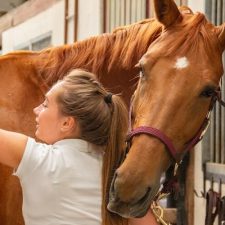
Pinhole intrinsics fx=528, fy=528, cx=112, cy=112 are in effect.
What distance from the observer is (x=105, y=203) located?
1423mm

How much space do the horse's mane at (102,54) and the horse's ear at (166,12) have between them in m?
0.12

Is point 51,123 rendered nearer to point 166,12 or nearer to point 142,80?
point 142,80

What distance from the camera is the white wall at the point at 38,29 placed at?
20.4ft

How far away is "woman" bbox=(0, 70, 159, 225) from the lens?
1.35 m

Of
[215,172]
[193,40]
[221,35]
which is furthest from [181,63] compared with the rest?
[215,172]

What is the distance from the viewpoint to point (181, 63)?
6.07ft

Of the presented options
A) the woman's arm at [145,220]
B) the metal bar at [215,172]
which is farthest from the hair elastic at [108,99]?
the metal bar at [215,172]

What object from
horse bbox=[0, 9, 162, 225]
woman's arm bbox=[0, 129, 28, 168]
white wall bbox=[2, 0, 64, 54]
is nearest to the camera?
woman's arm bbox=[0, 129, 28, 168]

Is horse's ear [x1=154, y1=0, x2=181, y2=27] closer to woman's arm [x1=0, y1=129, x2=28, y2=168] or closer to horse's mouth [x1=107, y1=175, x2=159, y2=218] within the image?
horse's mouth [x1=107, y1=175, x2=159, y2=218]

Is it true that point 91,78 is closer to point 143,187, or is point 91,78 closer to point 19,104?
point 143,187

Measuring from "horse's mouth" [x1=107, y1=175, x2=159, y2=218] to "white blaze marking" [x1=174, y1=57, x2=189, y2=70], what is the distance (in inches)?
17.0

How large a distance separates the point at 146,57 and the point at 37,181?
0.75 m

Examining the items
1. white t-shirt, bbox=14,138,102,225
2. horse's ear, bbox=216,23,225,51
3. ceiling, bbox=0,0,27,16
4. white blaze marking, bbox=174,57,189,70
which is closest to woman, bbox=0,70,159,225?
white t-shirt, bbox=14,138,102,225

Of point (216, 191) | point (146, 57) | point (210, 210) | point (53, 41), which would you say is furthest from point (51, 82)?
point (53, 41)
